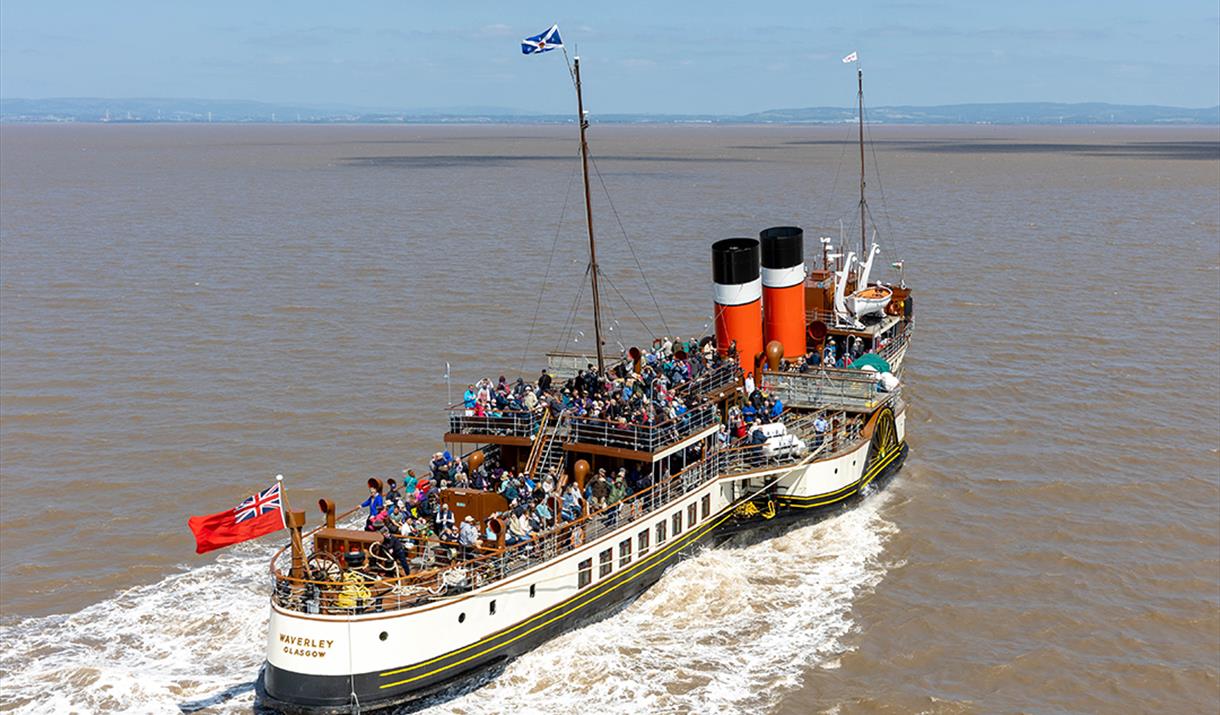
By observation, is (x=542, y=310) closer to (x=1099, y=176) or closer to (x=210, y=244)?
(x=210, y=244)

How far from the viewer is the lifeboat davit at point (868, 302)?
128 ft

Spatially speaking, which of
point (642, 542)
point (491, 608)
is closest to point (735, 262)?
point (642, 542)

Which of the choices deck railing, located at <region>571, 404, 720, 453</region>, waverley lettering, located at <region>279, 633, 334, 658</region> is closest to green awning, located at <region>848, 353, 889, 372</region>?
deck railing, located at <region>571, 404, 720, 453</region>

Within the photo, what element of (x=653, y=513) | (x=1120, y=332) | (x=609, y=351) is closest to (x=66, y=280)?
(x=609, y=351)

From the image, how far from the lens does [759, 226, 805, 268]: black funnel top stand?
3381cm

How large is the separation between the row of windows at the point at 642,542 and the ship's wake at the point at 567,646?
3.47ft

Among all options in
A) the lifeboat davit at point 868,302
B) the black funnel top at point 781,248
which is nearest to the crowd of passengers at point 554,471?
the black funnel top at point 781,248

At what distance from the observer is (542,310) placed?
54250mm

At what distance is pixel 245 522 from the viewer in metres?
19.8

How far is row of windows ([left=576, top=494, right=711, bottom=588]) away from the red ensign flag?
247 inches

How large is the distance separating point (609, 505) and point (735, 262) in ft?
32.9

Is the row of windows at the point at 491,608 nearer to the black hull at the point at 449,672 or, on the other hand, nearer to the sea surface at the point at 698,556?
the black hull at the point at 449,672

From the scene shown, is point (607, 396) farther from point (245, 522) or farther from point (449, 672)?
Answer: point (245, 522)

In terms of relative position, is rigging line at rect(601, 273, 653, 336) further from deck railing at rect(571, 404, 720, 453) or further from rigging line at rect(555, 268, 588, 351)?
deck railing at rect(571, 404, 720, 453)
